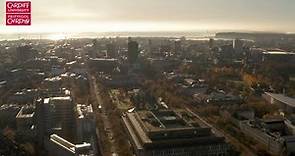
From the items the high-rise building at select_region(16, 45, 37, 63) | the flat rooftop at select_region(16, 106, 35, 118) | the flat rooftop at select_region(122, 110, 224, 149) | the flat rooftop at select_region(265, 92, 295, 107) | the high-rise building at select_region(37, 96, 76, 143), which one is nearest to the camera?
the flat rooftop at select_region(122, 110, 224, 149)

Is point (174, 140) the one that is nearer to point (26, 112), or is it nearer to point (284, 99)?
point (26, 112)

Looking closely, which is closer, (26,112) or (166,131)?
(166,131)

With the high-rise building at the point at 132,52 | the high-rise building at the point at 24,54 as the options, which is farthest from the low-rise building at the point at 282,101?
the high-rise building at the point at 24,54

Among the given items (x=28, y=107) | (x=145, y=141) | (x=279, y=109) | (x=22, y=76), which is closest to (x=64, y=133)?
(x=28, y=107)

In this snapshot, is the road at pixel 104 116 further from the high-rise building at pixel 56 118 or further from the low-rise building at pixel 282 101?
the low-rise building at pixel 282 101

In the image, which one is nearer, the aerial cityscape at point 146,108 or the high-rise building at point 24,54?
the aerial cityscape at point 146,108

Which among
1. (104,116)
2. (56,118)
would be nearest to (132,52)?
(104,116)

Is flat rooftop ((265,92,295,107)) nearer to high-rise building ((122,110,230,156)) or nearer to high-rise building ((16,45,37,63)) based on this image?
high-rise building ((122,110,230,156))

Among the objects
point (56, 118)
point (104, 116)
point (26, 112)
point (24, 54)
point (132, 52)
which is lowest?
point (104, 116)

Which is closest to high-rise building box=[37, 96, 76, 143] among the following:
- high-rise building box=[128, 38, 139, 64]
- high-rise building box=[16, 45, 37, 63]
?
high-rise building box=[128, 38, 139, 64]

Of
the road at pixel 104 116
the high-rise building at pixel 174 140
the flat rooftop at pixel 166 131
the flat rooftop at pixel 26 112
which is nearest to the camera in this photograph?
the high-rise building at pixel 174 140
